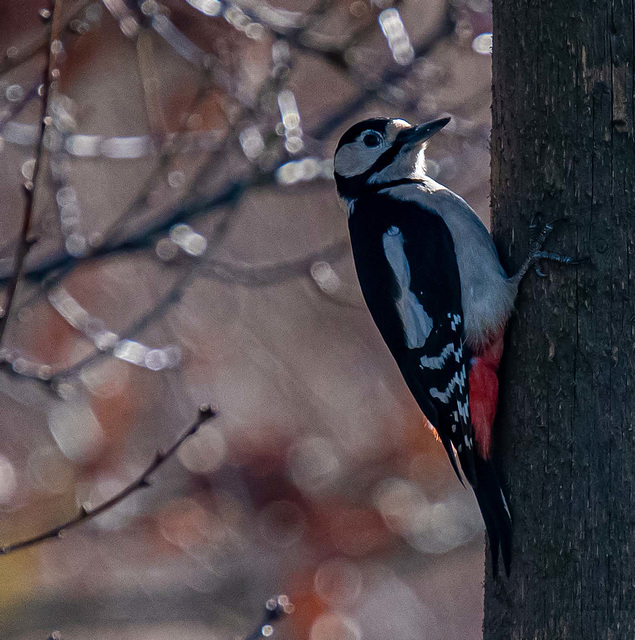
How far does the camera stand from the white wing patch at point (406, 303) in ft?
9.04

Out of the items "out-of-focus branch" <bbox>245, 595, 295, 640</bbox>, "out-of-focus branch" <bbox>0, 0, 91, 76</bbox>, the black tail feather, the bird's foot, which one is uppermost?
"out-of-focus branch" <bbox>0, 0, 91, 76</bbox>

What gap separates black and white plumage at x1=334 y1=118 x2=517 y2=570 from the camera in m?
2.50

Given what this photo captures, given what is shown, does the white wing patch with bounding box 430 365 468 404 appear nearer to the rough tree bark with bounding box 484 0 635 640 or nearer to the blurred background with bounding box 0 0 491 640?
the rough tree bark with bounding box 484 0 635 640

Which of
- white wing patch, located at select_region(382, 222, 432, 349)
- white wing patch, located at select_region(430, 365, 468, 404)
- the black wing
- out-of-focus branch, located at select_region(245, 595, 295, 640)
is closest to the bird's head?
the black wing

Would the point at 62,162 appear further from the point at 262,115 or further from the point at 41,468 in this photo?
the point at 41,468

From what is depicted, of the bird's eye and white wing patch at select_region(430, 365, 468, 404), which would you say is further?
the bird's eye

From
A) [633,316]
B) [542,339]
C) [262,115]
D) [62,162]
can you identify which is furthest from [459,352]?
[62,162]

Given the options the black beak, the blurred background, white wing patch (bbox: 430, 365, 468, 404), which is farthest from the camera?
the blurred background

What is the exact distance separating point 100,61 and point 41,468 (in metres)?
2.95

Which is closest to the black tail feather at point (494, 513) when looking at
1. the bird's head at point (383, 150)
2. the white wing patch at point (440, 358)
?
the white wing patch at point (440, 358)

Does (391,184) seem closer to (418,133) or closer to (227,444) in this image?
(418,133)

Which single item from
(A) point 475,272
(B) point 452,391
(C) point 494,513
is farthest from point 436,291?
(C) point 494,513

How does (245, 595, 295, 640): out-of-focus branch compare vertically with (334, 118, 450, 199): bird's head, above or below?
below

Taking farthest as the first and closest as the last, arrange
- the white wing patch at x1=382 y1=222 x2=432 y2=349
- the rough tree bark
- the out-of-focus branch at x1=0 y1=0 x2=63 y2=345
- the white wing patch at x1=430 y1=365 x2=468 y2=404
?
1. the white wing patch at x1=382 y1=222 x2=432 y2=349
2. the white wing patch at x1=430 y1=365 x2=468 y2=404
3. the rough tree bark
4. the out-of-focus branch at x1=0 y1=0 x2=63 y2=345
